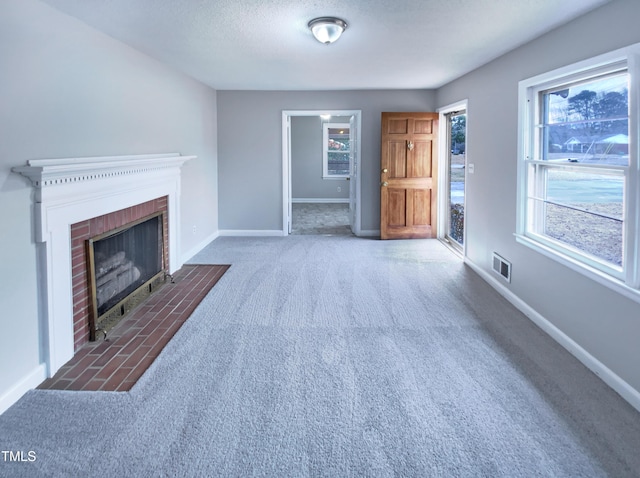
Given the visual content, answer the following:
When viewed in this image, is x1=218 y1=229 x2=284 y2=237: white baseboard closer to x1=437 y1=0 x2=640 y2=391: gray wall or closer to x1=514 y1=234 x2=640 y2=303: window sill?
x1=437 y1=0 x2=640 y2=391: gray wall

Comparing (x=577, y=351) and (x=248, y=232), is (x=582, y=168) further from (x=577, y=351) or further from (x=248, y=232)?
(x=248, y=232)

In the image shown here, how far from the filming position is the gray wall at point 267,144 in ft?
24.1

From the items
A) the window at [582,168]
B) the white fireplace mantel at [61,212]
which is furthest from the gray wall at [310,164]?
the white fireplace mantel at [61,212]

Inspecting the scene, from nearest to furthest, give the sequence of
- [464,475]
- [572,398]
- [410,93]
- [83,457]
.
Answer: [464,475] → [83,457] → [572,398] → [410,93]

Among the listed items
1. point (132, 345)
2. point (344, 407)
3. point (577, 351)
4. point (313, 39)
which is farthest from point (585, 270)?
point (132, 345)

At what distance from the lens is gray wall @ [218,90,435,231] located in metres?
7.34

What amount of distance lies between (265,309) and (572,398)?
2.42 meters

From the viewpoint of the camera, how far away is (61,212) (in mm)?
2959

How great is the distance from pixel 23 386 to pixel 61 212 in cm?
106

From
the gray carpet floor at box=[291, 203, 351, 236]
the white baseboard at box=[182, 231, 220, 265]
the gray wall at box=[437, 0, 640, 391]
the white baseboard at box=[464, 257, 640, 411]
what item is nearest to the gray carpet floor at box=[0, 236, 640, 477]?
the white baseboard at box=[464, 257, 640, 411]

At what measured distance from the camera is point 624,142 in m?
2.84

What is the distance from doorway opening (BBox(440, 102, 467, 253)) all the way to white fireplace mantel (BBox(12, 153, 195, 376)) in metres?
4.94

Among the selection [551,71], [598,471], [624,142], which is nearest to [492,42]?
[551,71]

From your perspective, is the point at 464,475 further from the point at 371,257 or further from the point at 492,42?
the point at 371,257
